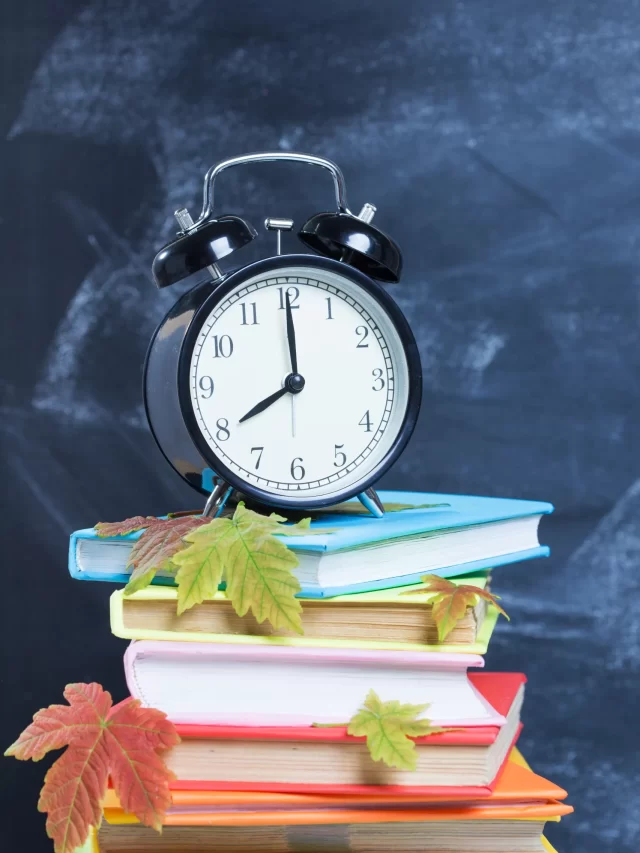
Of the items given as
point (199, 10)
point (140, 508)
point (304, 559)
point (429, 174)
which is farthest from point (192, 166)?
point (304, 559)

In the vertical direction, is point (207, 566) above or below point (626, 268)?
below

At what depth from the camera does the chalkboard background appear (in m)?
1.75

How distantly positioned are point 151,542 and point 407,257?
0.92m

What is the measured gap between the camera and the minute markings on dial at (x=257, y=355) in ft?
3.67

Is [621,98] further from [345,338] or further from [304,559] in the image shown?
[304,559]

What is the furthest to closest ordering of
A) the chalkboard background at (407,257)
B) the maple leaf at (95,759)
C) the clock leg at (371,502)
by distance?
1. the chalkboard background at (407,257)
2. the clock leg at (371,502)
3. the maple leaf at (95,759)

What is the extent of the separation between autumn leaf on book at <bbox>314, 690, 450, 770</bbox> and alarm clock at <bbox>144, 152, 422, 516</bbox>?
0.25 meters

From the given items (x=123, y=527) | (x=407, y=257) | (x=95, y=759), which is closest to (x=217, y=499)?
(x=123, y=527)

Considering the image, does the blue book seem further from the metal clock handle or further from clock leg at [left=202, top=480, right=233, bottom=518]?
the metal clock handle

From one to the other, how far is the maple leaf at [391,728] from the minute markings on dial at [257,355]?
27 cm

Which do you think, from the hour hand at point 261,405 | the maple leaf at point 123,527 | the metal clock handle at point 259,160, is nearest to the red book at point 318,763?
the maple leaf at point 123,527

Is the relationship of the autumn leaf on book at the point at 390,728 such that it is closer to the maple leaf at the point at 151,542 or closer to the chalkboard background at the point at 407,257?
the maple leaf at the point at 151,542

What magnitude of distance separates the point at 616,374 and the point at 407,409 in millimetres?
763

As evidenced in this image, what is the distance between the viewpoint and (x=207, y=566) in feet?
3.30
